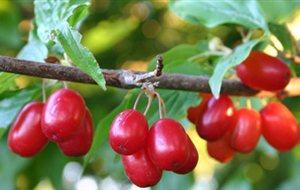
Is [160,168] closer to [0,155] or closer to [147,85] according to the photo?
[147,85]

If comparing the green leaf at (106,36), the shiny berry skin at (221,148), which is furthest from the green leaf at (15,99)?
the green leaf at (106,36)

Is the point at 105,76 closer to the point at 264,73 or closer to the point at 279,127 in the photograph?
the point at 264,73

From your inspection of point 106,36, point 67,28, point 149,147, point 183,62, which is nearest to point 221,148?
point 183,62

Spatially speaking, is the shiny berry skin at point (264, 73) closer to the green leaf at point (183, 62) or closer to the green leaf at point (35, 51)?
the green leaf at point (183, 62)

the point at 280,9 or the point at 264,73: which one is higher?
the point at 264,73

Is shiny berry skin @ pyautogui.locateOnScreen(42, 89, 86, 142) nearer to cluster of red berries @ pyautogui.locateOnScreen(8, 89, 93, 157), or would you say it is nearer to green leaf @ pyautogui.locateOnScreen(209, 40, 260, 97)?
cluster of red berries @ pyautogui.locateOnScreen(8, 89, 93, 157)

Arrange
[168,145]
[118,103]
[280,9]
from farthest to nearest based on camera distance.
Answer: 1. [118,103]
2. [280,9]
3. [168,145]
